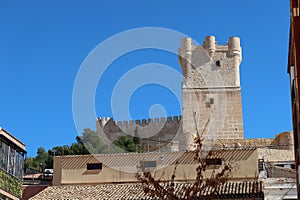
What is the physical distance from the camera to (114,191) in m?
29.8

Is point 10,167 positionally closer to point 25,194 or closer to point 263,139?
point 25,194

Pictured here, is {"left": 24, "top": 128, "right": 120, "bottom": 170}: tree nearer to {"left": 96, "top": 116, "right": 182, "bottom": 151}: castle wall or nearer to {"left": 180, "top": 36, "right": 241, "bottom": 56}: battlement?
{"left": 96, "top": 116, "right": 182, "bottom": 151}: castle wall

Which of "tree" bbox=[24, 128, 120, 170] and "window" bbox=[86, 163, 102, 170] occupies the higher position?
"tree" bbox=[24, 128, 120, 170]

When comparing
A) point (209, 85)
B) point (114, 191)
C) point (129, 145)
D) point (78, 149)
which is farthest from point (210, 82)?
point (114, 191)

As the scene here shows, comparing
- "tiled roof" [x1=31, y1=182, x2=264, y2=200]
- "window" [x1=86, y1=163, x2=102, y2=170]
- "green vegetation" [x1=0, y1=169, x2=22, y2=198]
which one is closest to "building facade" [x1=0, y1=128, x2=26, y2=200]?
"green vegetation" [x1=0, y1=169, x2=22, y2=198]

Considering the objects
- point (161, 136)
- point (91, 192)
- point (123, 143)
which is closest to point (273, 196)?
point (91, 192)

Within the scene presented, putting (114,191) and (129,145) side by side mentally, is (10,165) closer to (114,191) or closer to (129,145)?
(114,191)

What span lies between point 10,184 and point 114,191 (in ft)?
20.6

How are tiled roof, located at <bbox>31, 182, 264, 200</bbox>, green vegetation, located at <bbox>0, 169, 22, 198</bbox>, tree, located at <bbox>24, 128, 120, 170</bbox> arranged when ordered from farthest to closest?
1. tree, located at <bbox>24, 128, 120, 170</bbox>
2. tiled roof, located at <bbox>31, 182, 264, 200</bbox>
3. green vegetation, located at <bbox>0, 169, 22, 198</bbox>

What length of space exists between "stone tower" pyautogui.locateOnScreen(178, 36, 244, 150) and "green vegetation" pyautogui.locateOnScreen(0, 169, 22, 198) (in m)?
34.9

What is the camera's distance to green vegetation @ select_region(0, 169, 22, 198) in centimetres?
2400

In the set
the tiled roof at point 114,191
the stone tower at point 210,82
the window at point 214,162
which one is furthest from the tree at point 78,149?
the window at point 214,162

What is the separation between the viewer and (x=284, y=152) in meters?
49.8

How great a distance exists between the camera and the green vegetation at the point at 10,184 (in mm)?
24000
